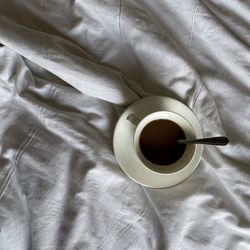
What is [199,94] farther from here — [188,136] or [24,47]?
[24,47]

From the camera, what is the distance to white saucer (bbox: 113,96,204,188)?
0.60 metres

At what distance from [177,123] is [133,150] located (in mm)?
86

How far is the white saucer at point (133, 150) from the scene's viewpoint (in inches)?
23.6

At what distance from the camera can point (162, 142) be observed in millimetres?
622

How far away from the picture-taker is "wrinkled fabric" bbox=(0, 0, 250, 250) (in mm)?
603

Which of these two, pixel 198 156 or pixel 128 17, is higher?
pixel 128 17

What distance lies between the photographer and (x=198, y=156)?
603 millimetres

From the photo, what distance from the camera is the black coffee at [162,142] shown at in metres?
0.61

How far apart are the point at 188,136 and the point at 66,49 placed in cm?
25

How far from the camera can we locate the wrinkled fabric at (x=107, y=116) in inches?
23.7

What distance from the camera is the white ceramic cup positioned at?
0.59 meters

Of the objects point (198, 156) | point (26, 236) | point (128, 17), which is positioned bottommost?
point (26, 236)

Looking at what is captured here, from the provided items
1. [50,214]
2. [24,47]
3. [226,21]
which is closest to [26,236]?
[50,214]

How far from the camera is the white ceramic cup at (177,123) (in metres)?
0.59
